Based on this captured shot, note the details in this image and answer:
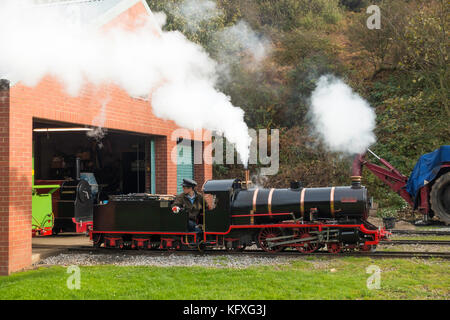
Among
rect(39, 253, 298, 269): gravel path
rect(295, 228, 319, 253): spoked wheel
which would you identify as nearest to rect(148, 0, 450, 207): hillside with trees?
rect(295, 228, 319, 253): spoked wheel

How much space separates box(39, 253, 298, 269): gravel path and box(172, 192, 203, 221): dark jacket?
0.96m

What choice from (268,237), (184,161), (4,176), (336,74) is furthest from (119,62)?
(336,74)

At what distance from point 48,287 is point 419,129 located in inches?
571

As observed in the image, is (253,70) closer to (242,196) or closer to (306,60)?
(306,60)

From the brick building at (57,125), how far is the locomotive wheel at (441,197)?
25.9ft

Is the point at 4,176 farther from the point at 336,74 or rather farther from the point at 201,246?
the point at 336,74

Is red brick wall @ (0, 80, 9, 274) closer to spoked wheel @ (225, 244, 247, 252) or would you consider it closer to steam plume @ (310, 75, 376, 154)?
spoked wheel @ (225, 244, 247, 252)

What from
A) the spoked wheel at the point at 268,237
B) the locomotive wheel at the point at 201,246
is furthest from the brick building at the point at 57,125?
the spoked wheel at the point at 268,237

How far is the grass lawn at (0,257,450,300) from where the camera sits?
644cm

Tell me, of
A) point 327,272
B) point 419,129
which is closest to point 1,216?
point 327,272

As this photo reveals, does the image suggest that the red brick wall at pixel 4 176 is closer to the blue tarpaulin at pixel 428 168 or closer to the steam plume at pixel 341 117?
the steam plume at pixel 341 117

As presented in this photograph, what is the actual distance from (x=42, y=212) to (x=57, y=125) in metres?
2.56

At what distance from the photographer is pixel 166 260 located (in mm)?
9781

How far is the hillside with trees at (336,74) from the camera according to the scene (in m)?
17.2
